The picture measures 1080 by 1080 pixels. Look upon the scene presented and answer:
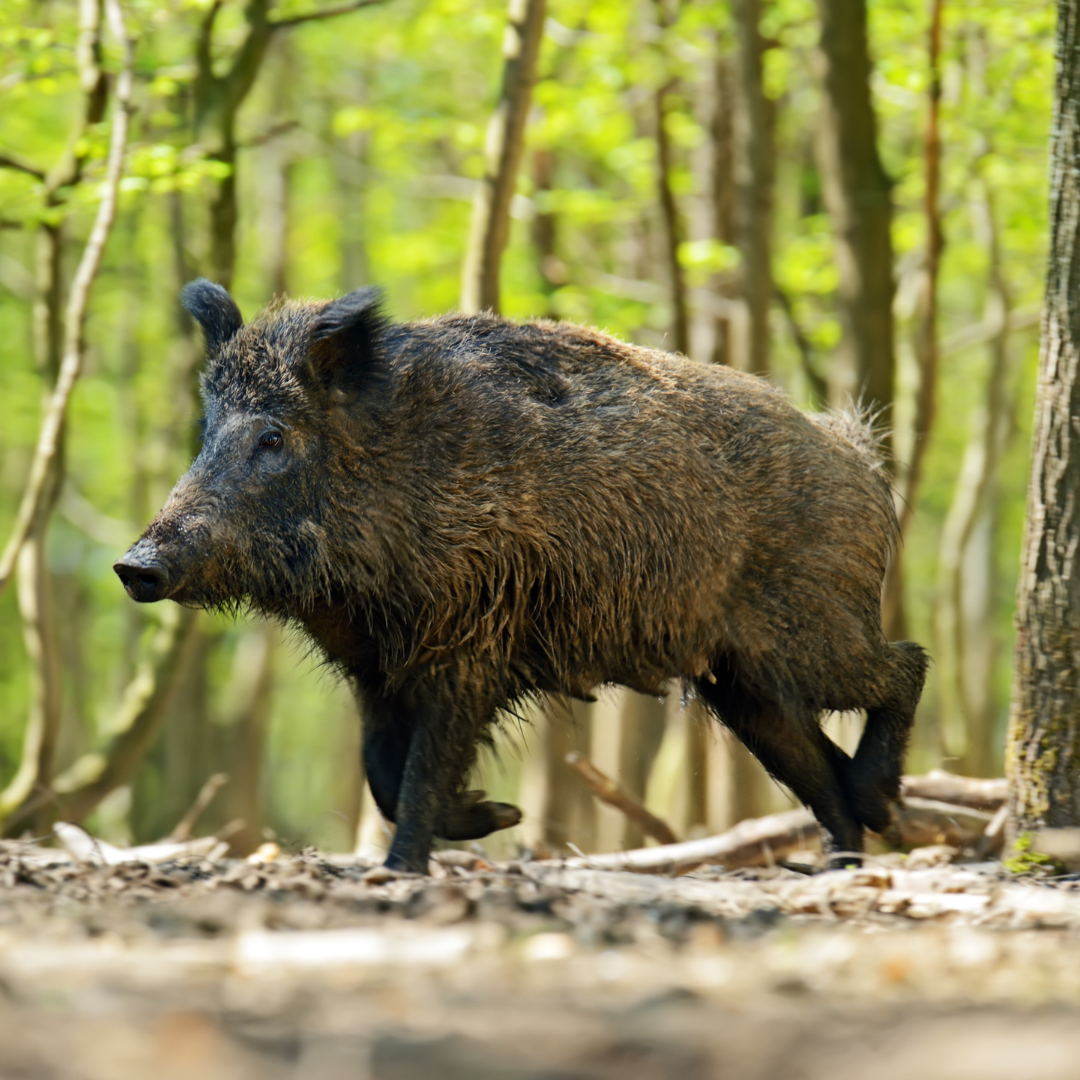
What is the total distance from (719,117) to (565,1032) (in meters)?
11.7

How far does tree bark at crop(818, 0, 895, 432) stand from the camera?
932cm

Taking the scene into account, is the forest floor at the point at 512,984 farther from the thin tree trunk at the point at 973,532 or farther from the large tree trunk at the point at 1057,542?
the thin tree trunk at the point at 973,532

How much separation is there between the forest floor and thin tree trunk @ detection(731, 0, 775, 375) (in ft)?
21.9

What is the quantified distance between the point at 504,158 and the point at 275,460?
10.4ft

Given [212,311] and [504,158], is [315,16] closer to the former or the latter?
[504,158]

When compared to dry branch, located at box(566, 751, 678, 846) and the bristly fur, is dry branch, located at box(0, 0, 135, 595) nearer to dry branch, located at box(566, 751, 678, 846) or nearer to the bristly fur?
the bristly fur

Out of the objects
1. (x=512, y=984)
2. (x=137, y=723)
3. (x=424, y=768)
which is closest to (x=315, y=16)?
(x=137, y=723)

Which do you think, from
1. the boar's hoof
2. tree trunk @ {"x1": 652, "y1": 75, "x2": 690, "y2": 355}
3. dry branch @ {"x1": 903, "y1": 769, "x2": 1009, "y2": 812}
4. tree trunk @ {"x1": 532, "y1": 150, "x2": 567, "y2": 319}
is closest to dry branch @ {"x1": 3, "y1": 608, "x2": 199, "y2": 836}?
the boar's hoof

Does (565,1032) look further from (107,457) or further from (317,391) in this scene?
(107,457)

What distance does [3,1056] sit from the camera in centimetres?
235

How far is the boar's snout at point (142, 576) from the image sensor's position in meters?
5.07

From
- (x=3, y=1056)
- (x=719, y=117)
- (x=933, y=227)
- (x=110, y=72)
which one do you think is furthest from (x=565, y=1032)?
(x=719, y=117)

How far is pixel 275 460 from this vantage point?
5.62 metres

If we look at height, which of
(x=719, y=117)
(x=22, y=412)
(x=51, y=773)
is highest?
(x=719, y=117)
